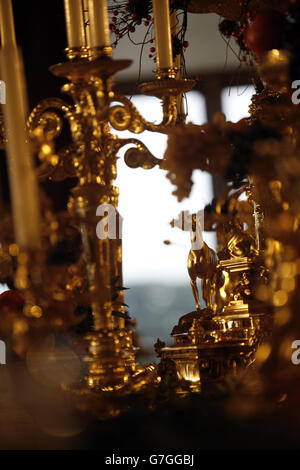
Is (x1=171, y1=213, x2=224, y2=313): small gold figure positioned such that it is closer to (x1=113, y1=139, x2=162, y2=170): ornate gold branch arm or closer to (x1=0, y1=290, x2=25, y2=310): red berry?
(x1=113, y1=139, x2=162, y2=170): ornate gold branch arm

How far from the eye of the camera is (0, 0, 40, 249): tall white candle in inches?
33.7

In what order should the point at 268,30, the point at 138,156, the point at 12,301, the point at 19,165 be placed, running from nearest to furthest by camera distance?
the point at 19,165 < the point at 268,30 < the point at 138,156 < the point at 12,301

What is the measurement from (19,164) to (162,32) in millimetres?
373

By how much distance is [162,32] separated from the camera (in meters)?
1.15

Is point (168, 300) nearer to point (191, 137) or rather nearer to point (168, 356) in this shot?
point (168, 356)

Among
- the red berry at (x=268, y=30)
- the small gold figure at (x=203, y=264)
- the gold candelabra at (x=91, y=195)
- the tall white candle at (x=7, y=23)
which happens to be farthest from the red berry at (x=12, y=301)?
the red berry at (x=268, y=30)

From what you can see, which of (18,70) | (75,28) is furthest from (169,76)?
(18,70)

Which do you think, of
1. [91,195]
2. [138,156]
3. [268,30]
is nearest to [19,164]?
[91,195]

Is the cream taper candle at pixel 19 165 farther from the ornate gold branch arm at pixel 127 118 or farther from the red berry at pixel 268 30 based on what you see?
the red berry at pixel 268 30

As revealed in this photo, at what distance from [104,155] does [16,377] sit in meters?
0.36

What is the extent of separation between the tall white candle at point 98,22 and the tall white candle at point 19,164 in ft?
0.41

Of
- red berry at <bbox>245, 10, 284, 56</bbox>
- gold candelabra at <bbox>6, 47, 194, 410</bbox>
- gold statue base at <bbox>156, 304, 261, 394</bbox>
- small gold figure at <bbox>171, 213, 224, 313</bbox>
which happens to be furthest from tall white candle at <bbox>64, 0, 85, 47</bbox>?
gold statue base at <bbox>156, 304, 261, 394</bbox>

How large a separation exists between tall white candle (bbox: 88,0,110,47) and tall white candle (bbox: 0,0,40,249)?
12cm

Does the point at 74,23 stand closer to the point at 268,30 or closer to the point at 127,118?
the point at 127,118
